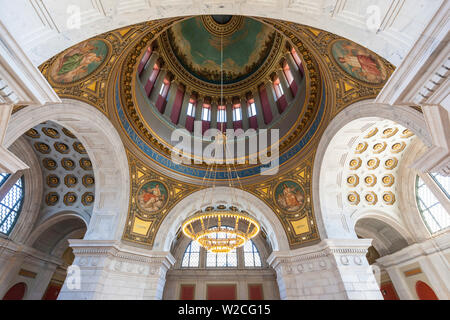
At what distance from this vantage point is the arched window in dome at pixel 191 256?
1340 cm

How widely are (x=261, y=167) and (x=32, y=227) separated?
10.8m

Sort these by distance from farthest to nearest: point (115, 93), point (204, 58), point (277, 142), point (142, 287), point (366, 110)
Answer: point (204, 58), point (277, 142), point (142, 287), point (115, 93), point (366, 110)

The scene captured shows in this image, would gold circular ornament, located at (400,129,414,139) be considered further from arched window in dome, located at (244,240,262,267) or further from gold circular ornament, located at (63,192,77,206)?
gold circular ornament, located at (63,192,77,206)

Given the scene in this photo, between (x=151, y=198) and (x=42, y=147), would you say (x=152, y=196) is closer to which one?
(x=151, y=198)

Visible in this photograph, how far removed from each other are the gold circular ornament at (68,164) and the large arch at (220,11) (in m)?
8.03

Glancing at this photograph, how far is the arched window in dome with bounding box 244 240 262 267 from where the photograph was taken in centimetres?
1350

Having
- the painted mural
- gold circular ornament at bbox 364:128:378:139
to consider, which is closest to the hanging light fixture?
the painted mural

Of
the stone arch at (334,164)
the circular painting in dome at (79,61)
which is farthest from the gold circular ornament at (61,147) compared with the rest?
the stone arch at (334,164)

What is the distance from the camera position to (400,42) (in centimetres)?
267

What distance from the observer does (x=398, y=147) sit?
28.1ft

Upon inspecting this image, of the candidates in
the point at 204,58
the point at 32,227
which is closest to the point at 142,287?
the point at 32,227

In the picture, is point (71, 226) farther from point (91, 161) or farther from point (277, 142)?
point (277, 142)

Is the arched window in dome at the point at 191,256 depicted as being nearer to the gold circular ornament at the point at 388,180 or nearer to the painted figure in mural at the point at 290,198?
the painted figure in mural at the point at 290,198

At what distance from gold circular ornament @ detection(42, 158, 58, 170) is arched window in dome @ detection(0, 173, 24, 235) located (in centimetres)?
110
